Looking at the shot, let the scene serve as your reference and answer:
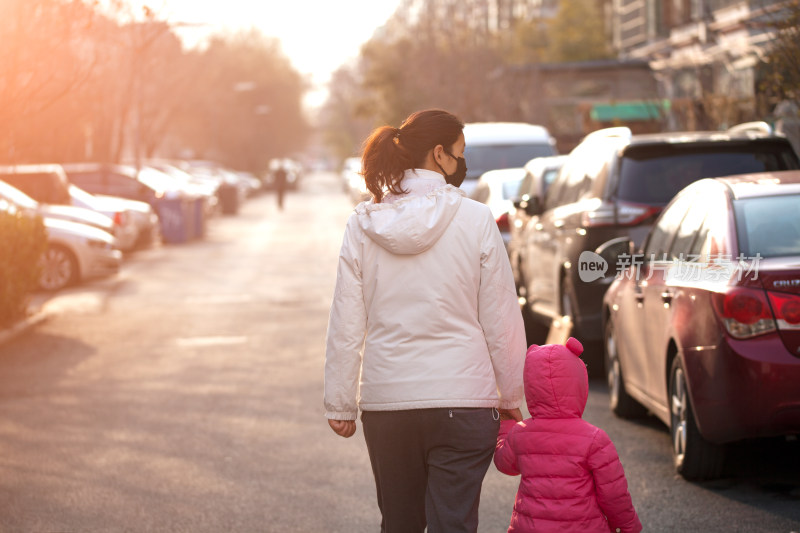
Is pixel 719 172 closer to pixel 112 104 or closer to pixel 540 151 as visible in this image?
pixel 540 151

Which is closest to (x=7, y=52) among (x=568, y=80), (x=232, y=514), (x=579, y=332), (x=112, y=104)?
Result: (x=579, y=332)

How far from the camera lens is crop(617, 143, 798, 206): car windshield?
390 inches

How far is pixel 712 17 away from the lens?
3172 cm

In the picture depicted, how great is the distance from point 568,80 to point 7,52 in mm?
31223

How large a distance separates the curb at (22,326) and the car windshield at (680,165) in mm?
7218

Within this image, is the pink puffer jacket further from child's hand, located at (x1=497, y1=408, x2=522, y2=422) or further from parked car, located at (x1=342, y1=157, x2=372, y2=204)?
parked car, located at (x1=342, y1=157, x2=372, y2=204)

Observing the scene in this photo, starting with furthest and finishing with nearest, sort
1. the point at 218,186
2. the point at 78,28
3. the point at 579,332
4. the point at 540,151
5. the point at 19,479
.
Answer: the point at 218,186
the point at 540,151
the point at 78,28
the point at 579,332
the point at 19,479

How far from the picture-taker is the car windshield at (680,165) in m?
9.91

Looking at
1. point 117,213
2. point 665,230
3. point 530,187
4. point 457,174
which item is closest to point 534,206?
point 530,187

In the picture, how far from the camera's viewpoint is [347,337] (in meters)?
4.31

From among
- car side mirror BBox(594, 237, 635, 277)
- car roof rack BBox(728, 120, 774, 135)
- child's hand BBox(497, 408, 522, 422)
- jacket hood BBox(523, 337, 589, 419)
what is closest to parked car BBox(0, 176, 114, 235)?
car roof rack BBox(728, 120, 774, 135)

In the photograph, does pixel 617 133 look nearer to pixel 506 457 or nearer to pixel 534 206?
pixel 534 206

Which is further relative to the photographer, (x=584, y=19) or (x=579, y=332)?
(x=584, y=19)

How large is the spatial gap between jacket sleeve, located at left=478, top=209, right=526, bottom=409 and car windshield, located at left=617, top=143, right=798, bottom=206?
19.7ft
